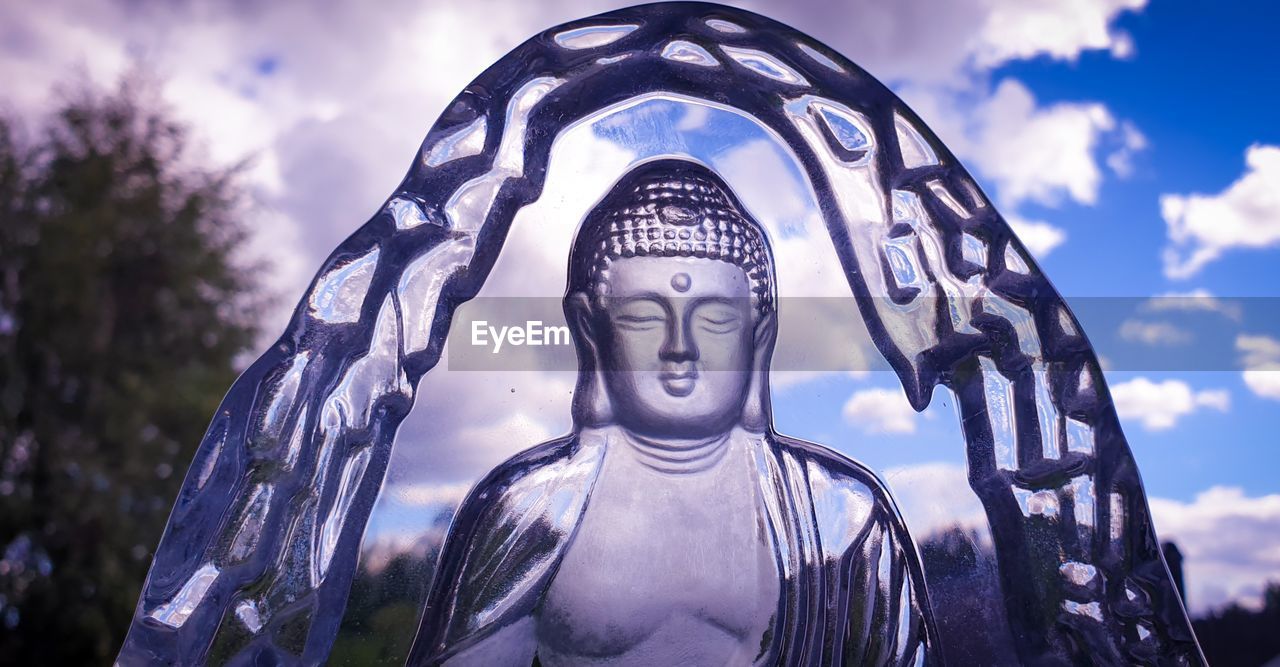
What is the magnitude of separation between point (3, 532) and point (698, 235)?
9.30 feet

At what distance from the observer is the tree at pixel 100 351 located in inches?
116

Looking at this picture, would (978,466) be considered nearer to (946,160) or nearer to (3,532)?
(946,160)

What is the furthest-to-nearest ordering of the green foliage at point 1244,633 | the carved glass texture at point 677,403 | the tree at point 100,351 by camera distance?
the tree at point 100,351 < the green foliage at point 1244,633 < the carved glass texture at point 677,403

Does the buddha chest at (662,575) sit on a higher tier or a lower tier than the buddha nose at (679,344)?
lower

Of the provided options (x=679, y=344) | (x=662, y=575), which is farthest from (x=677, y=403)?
(x=662, y=575)

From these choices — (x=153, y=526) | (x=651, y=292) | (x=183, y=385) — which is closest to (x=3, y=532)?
(x=153, y=526)

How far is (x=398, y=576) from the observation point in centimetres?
98

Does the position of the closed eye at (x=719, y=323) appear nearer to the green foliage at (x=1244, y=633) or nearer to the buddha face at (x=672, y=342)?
the buddha face at (x=672, y=342)

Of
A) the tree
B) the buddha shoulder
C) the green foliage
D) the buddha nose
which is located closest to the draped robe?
the buddha shoulder

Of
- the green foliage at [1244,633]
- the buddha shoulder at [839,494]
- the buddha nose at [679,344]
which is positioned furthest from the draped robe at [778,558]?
the green foliage at [1244,633]

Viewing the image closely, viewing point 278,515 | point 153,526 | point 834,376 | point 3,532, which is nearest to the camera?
point 278,515

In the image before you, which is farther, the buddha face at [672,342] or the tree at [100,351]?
the tree at [100,351]

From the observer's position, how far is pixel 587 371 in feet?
3.36

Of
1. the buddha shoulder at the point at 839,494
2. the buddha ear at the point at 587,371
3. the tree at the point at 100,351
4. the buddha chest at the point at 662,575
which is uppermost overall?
the tree at the point at 100,351
